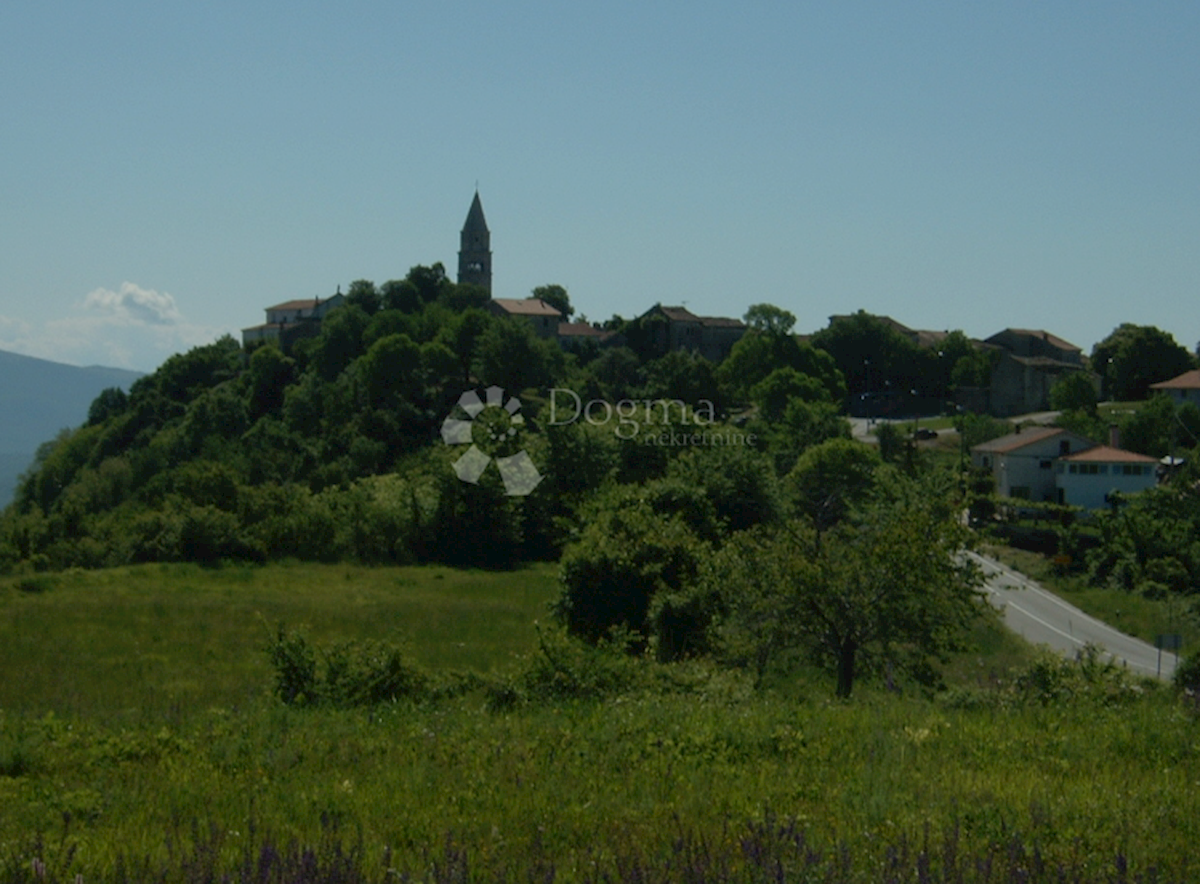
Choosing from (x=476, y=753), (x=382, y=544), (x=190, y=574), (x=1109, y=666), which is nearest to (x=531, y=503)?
(x=382, y=544)

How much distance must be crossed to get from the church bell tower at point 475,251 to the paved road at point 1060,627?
97.2 metres

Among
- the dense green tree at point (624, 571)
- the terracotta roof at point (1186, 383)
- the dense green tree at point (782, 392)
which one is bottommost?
the dense green tree at point (624, 571)

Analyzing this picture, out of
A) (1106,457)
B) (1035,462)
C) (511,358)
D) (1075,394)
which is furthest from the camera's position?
(1075,394)

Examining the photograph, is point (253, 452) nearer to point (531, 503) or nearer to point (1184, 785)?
point (531, 503)

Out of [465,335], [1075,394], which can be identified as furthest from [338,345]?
[1075,394]

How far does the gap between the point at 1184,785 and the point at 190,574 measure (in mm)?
30227

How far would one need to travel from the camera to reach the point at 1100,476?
52.8 metres

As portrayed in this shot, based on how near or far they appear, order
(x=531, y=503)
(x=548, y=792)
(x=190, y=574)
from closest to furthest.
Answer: (x=548, y=792)
(x=190, y=574)
(x=531, y=503)

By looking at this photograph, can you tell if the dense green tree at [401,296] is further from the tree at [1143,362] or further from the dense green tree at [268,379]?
the tree at [1143,362]

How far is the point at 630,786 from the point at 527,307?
105 metres

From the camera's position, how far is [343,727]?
26.9 ft

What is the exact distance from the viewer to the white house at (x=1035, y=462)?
5431cm

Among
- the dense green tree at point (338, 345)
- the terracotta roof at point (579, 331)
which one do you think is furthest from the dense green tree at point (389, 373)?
the terracotta roof at point (579, 331)

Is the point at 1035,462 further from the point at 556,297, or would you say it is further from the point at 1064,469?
the point at 556,297
